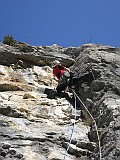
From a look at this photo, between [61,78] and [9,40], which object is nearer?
[61,78]

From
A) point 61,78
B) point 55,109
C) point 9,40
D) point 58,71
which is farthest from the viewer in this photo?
point 9,40

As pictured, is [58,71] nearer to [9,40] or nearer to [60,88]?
[60,88]

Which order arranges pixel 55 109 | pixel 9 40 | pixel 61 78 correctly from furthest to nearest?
pixel 9 40 < pixel 61 78 < pixel 55 109

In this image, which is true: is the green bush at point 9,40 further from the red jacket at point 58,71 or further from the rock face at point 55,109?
the red jacket at point 58,71

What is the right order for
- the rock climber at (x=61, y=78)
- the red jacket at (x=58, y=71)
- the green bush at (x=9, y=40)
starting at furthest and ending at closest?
the green bush at (x=9, y=40) → the red jacket at (x=58, y=71) → the rock climber at (x=61, y=78)

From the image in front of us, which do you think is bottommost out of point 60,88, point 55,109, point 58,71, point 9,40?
point 55,109

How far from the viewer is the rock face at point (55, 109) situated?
8.04 meters

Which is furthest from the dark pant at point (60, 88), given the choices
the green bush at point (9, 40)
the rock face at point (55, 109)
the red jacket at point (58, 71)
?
the green bush at point (9, 40)

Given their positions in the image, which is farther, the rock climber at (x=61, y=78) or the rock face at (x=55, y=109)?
the rock climber at (x=61, y=78)

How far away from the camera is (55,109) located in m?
10.9

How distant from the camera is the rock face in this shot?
8039 millimetres

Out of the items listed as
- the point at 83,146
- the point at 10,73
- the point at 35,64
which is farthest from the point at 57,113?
the point at 35,64

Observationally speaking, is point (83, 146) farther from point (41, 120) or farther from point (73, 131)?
point (41, 120)

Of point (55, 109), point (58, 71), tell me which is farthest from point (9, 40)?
point (55, 109)
